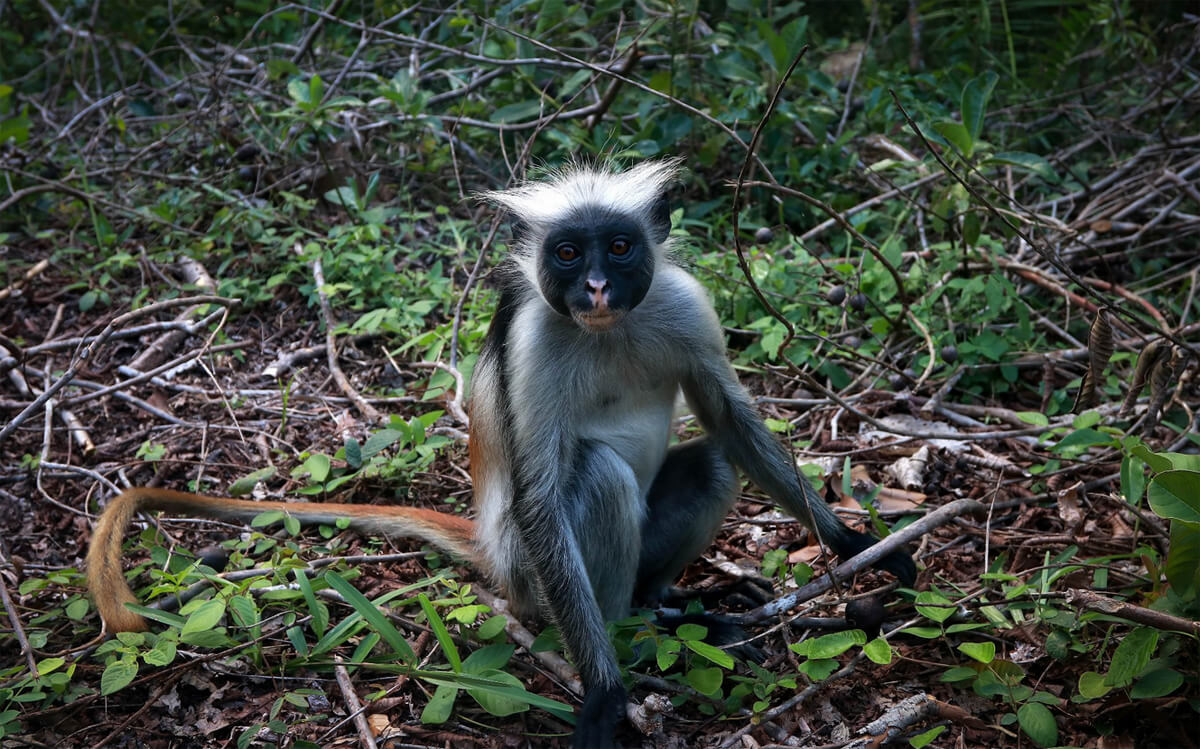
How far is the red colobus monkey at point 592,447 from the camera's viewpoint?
Result: 12.0 ft

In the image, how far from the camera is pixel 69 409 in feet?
17.9

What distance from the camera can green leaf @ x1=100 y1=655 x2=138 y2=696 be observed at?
336 cm

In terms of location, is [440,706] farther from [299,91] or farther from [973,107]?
[299,91]

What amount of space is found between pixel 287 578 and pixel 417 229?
339 cm

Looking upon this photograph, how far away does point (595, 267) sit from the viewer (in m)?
3.61

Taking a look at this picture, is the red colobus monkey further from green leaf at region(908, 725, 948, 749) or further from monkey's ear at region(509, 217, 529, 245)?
green leaf at region(908, 725, 948, 749)

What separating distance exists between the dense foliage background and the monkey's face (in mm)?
413

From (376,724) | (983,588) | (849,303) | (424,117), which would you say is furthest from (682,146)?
(376,724)

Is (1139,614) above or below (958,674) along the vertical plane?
above

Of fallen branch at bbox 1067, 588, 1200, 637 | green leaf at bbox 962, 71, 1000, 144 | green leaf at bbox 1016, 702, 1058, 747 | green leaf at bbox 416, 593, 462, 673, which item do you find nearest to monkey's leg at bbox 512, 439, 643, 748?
green leaf at bbox 416, 593, 462, 673

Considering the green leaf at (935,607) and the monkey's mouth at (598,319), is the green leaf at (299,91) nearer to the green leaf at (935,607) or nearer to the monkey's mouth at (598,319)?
the monkey's mouth at (598,319)

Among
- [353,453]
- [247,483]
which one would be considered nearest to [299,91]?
[353,453]

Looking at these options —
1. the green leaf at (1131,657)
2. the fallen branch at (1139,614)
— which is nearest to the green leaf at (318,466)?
the fallen branch at (1139,614)

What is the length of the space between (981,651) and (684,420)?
2386 mm
